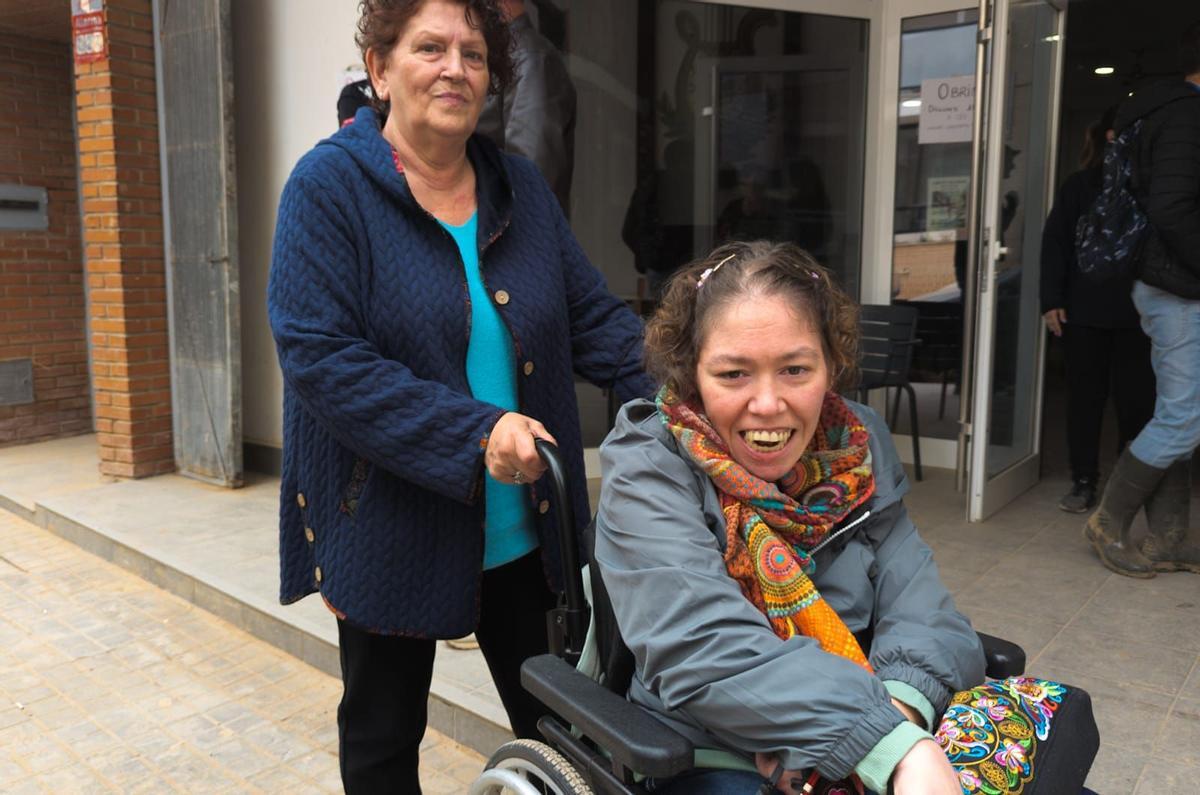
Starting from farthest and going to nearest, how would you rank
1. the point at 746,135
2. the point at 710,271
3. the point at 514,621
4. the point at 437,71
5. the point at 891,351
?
the point at 746,135
the point at 891,351
the point at 514,621
the point at 437,71
the point at 710,271

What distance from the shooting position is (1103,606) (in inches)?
147

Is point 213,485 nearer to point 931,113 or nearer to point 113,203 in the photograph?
point 113,203

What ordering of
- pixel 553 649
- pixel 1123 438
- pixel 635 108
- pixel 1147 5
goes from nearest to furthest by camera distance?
pixel 553 649, pixel 1123 438, pixel 635 108, pixel 1147 5

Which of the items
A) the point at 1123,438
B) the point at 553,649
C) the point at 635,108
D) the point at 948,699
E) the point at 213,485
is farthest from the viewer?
the point at 635,108

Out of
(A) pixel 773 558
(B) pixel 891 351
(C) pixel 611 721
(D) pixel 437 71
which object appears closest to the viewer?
(C) pixel 611 721

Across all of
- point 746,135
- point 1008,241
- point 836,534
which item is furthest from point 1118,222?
point 836,534

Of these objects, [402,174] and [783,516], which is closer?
[783,516]

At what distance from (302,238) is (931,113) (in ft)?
15.4

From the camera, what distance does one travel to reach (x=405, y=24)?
5.82 ft

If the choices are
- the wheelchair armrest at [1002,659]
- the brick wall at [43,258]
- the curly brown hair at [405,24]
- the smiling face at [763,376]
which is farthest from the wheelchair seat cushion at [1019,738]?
the brick wall at [43,258]

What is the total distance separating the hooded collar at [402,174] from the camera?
180 centimetres

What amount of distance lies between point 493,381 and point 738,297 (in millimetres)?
559

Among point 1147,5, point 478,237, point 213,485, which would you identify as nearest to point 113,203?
point 213,485

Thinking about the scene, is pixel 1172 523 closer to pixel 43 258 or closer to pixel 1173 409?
pixel 1173 409
